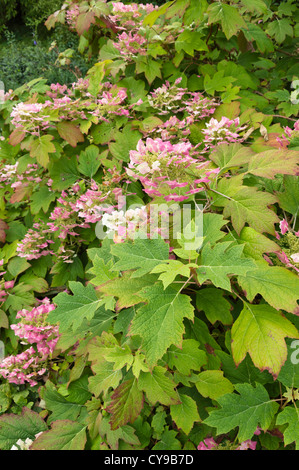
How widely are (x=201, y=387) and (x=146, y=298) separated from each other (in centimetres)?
45

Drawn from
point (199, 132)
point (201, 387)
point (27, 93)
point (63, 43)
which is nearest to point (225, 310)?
point (201, 387)

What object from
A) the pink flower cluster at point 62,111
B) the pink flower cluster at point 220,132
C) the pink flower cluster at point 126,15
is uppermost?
the pink flower cluster at point 126,15

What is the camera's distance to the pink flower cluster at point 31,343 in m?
1.81

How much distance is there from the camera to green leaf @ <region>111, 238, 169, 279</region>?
1014 mm

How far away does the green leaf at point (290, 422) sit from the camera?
0.98 metres

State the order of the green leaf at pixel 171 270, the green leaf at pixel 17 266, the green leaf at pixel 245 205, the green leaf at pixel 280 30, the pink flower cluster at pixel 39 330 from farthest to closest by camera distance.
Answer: the green leaf at pixel 280 30 → the green leaf at pixel 17 266 → the pink flower cluster at pixel 39 330 → the green leaf at pixel 245 205 → the green leaf at pixel 171 270

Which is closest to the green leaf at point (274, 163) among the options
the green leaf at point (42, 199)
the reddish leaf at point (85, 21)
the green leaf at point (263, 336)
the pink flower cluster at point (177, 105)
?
the green leaf at point (263, 336)

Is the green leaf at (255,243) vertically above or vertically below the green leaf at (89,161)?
below

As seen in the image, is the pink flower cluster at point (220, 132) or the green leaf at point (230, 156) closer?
the green leaf at point (230, 156)

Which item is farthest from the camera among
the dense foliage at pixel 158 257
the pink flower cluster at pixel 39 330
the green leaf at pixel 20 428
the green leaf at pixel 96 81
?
the green leaf at pixel 96 81

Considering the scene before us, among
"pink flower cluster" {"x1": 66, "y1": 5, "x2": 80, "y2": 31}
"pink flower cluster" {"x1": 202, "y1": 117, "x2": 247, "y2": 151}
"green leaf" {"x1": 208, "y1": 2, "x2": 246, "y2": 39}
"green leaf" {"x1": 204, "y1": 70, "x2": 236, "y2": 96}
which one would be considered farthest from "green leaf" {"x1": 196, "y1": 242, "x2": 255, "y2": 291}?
"pink flower cluster" {"x1": 66, "y1": 5, "x2": 80, "y2": 31}

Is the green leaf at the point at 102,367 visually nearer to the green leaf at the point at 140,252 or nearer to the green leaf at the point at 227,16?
the green leaf at the point at 140,252

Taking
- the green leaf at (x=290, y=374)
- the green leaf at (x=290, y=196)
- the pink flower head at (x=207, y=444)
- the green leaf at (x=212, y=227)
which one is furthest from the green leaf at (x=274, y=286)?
the pink flower head at (x=207, y=444)
